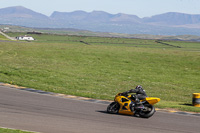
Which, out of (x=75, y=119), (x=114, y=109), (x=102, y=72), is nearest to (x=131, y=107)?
(x=114, y=109)

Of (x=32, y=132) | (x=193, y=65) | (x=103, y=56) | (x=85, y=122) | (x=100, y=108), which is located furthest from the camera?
(x=103, y=56)

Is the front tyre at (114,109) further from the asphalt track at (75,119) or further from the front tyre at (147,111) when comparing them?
the front tyre at (147,111)

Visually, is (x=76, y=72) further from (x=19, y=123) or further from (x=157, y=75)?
(x=19, y=123)

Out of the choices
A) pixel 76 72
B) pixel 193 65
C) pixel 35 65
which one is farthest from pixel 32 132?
pixel 193 65

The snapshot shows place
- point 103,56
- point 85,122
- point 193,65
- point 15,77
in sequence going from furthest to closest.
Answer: point 103,56 → point 193,65 → point 15,77 → point 85,122

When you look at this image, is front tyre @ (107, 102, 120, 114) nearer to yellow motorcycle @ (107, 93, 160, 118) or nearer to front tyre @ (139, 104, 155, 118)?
yellow motorcycle @ (107, 93, 160, 118)

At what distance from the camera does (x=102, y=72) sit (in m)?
35.4

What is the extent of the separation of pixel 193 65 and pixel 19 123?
34686 mm

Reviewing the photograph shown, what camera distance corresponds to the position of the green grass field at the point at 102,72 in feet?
82.4

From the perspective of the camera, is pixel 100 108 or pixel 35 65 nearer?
pixel 100 108

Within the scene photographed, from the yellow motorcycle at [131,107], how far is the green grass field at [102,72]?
3.52 metres

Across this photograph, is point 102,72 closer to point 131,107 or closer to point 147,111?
point 131,107

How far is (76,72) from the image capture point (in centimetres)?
3406

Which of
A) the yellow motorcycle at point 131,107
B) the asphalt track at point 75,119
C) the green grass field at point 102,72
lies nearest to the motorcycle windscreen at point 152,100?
the yellow motorcycle at point 131,107
